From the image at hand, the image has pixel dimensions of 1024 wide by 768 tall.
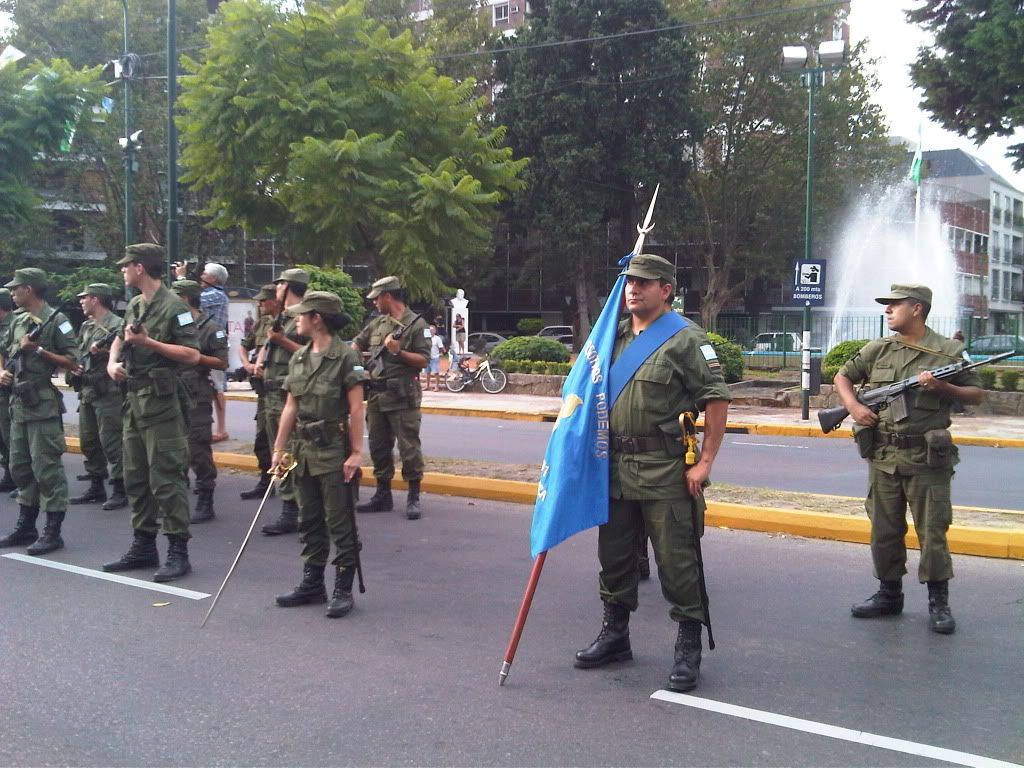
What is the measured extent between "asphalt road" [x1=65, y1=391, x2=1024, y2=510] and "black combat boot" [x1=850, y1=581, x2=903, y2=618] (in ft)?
13.6

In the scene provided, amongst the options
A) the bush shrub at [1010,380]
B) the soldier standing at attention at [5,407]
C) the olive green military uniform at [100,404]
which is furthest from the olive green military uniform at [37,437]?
the bush shrub at [1010,380]

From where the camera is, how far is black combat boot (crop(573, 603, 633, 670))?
466 centimetres

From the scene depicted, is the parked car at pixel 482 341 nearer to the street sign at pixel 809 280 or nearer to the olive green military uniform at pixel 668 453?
the street sign at pixel 809 280

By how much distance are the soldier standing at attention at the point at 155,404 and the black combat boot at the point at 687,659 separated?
348 centimetres

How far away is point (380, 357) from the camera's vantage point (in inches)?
332

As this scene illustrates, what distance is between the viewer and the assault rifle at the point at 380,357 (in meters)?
8.27

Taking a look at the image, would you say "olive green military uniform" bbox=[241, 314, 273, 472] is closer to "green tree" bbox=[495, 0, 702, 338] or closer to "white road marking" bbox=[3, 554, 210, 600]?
"white road marking" bbox=[3, 554, 210, 600]

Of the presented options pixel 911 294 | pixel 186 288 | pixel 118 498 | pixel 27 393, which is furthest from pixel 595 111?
pixel 911 294

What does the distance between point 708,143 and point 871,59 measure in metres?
7.82

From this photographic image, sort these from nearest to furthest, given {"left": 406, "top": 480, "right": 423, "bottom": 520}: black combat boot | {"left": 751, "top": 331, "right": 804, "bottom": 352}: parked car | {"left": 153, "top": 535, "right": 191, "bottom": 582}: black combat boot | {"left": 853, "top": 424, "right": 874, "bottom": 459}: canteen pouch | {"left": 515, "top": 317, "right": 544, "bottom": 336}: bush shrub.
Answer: {"left": 853, "top": 424, "right": 874, "bottom": 459}: canteen pouch, {"left": 153, "top": 535, "right": 191, "bottom": 582}: black combat boot, {"left": 406, "top": 480, "right": 423, "bottom": 520}: black combat boot, {"left": 751, "top": 331, "right": 804, "bottom": 352}: parked car, {"left": 515, "top": 317, "right": 544, "bottom": 336}: bush shrub

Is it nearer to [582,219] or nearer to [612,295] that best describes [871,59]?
[582,219]

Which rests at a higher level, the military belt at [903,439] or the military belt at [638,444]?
the military belt at [638,444]

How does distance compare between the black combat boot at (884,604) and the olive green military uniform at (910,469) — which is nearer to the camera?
the olive green military uniform at (910,469)

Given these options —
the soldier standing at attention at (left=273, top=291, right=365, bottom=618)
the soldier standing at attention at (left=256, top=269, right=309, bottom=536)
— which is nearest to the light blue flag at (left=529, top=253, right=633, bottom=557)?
the soldier standing at attention at (left=273, top=291, right=365, bottom=618)
